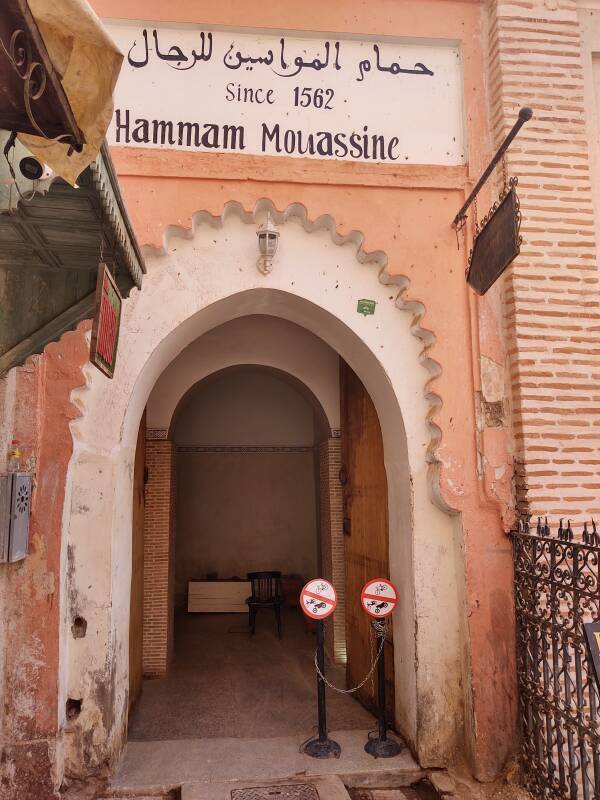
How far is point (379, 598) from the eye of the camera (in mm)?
4590

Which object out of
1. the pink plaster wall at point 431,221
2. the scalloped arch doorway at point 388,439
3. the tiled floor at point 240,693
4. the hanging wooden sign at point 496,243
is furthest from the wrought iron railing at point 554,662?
the hanging wooden sign at point 496,243

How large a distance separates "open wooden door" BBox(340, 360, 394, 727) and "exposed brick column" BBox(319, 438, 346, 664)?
0.69 meters

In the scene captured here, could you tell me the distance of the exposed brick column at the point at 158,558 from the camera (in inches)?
258

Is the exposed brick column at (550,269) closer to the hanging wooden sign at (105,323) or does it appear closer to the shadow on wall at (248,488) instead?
the hanging wooden sign at (105,323)

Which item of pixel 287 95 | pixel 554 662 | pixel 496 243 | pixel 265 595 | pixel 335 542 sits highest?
→ pixel 287 95

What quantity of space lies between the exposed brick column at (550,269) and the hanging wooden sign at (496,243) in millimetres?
377

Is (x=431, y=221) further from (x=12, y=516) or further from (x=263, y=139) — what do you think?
(x=12, y=516)

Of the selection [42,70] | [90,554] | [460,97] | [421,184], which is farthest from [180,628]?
[42,70]

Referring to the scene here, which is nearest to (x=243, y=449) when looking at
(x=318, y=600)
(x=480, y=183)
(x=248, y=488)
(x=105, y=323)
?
(x=248, y=488)

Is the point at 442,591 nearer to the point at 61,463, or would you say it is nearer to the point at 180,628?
the point at 61,463

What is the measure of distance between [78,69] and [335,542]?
5826mm

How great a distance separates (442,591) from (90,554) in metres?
2.53

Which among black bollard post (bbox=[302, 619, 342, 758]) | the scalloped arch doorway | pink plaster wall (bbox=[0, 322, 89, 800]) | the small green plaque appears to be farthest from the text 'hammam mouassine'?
black bollard post (bbox=[302, 619, 342, 758])

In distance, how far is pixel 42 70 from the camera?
6.38 feet
